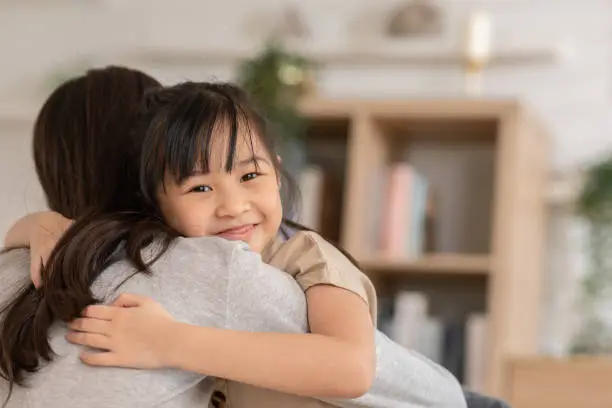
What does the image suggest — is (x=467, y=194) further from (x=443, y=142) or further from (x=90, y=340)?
(x=90, y=340)

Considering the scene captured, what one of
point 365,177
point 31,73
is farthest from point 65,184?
point 31,73

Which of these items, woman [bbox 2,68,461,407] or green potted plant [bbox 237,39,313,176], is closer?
woman [bbox 2,68,461,407]

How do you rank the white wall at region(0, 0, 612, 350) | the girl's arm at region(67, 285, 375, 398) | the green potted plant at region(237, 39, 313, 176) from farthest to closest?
the white wall at region(0, 0, 612, 350), the green potted plant at region(237, 39, 313, 176), the girl's arm at region(67, 285, 375, 398)

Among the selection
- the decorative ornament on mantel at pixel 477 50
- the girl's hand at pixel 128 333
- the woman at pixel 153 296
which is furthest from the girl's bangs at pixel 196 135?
the decorative ornament on mantel at pixel 477 50

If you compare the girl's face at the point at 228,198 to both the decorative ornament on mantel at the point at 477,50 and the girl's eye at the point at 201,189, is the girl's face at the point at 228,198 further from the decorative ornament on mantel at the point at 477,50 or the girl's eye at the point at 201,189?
the decorative ornament on mantel at the point at 477,50

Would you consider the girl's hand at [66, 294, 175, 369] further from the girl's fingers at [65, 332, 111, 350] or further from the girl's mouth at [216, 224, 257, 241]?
the girl's mouth at [216, 224, 257, 241]

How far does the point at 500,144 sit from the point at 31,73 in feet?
5.67

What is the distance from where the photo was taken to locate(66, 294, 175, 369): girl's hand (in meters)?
1.13

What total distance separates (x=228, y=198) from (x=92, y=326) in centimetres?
24

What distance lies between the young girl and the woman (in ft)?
0.07

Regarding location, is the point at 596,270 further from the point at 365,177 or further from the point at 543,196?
the point at 365,177

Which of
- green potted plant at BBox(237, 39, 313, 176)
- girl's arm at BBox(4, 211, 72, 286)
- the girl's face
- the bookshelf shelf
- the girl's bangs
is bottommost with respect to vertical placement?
the bookshelf shelf

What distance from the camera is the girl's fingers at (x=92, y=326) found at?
3.78ft

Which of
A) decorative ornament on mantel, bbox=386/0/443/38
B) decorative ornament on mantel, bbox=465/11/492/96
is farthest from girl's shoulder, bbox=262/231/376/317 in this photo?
decorative ornament on mantel, bbox=386/0/443/38
